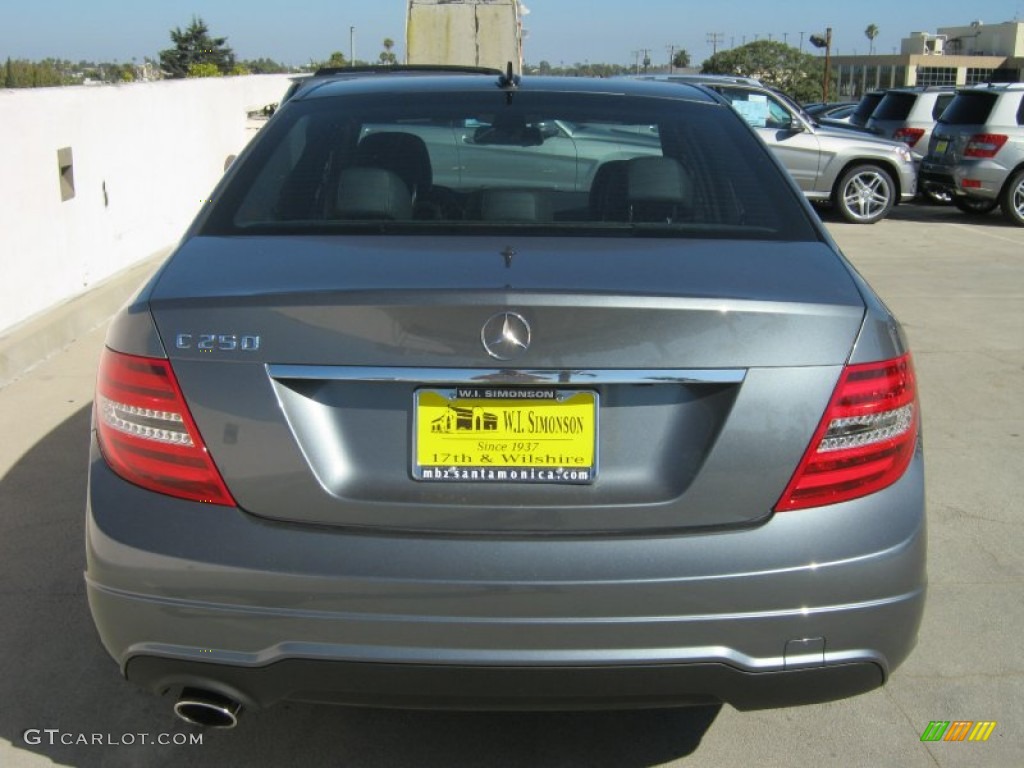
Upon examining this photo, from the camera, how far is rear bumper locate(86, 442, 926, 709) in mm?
2324

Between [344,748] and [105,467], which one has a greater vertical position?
[105,467]

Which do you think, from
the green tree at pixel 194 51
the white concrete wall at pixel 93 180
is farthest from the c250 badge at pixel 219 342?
the green tree at pixel 194 51

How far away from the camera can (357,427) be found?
2352mm

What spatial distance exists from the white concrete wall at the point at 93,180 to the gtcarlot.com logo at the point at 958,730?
555 centimetres

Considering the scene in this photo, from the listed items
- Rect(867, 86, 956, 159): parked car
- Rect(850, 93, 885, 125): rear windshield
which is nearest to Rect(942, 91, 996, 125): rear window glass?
Rect(867, 86, 956, 159): parked car

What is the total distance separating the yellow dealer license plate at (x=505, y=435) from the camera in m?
2.33

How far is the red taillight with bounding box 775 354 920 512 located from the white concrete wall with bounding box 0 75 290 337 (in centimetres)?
557

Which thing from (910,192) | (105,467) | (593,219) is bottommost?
(910,192)

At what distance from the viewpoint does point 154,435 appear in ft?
8.02

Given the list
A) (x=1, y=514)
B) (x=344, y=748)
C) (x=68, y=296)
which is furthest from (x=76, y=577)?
(x=68, y=296)

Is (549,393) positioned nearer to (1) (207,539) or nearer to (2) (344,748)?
(1) (207,539)

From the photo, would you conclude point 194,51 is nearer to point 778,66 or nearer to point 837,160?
point 778,66

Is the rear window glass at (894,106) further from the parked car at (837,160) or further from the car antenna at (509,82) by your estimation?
the car antenna at (509,82)

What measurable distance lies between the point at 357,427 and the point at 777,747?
1.52m
